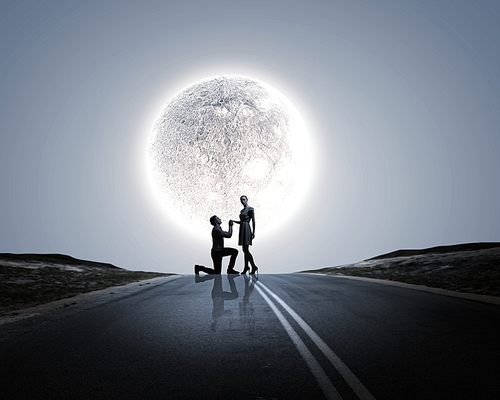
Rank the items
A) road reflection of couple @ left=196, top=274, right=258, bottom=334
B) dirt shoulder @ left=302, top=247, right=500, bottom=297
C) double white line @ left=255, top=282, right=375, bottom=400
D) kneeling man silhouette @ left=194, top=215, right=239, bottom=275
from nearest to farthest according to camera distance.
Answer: double white line @ left=255, top=282, right=375, bottom=400 < road reflection of couple @ left=196, top=274, right=258, bottom=334 < dirt shoulder @ left=302, top=247, right=500, bottom=297 < kneeling man silhouette @ left=194, top=215, right=239, bottom=275

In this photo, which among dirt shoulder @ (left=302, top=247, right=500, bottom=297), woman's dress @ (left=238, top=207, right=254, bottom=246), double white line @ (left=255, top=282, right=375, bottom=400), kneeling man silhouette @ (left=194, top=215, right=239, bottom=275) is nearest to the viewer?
double white line @ (left=255, top=282, right=375, bottom=400)

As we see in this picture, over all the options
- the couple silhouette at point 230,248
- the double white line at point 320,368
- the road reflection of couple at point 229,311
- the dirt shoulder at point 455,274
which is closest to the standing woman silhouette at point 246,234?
the couple silhouette at point 230,248

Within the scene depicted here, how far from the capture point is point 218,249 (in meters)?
18.2

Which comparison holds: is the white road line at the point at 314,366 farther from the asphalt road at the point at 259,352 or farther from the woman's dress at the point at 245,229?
the woman's dress at the point at 245,229

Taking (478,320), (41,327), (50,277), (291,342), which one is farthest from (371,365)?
(50,277)

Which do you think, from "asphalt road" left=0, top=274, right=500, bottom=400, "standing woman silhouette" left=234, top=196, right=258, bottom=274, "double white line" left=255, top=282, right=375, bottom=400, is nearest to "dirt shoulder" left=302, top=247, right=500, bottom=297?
"asphalt road" left=0, top=274, right=500, bottom=400

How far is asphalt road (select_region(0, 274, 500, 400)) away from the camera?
3.54 metres

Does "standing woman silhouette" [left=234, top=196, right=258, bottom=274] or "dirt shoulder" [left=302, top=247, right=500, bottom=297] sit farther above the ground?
"standing woman silhouette" [left=234, top=196, right=258, bottom=274]

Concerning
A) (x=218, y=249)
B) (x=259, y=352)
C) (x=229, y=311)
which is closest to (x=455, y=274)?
(x=218, y=249)

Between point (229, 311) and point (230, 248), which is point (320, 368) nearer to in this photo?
point (229, 311)

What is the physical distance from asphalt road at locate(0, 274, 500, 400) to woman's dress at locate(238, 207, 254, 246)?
10101 mm

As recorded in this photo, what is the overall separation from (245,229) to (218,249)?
1.49 metres

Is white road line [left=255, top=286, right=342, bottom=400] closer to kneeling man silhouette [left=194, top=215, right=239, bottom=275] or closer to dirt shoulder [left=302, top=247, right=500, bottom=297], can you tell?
dirt shoulder [left=302, top=247, right=500, bottom=297]

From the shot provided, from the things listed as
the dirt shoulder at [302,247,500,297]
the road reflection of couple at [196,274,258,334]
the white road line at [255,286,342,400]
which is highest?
the dirt shoulder at [302,247,500,297]
